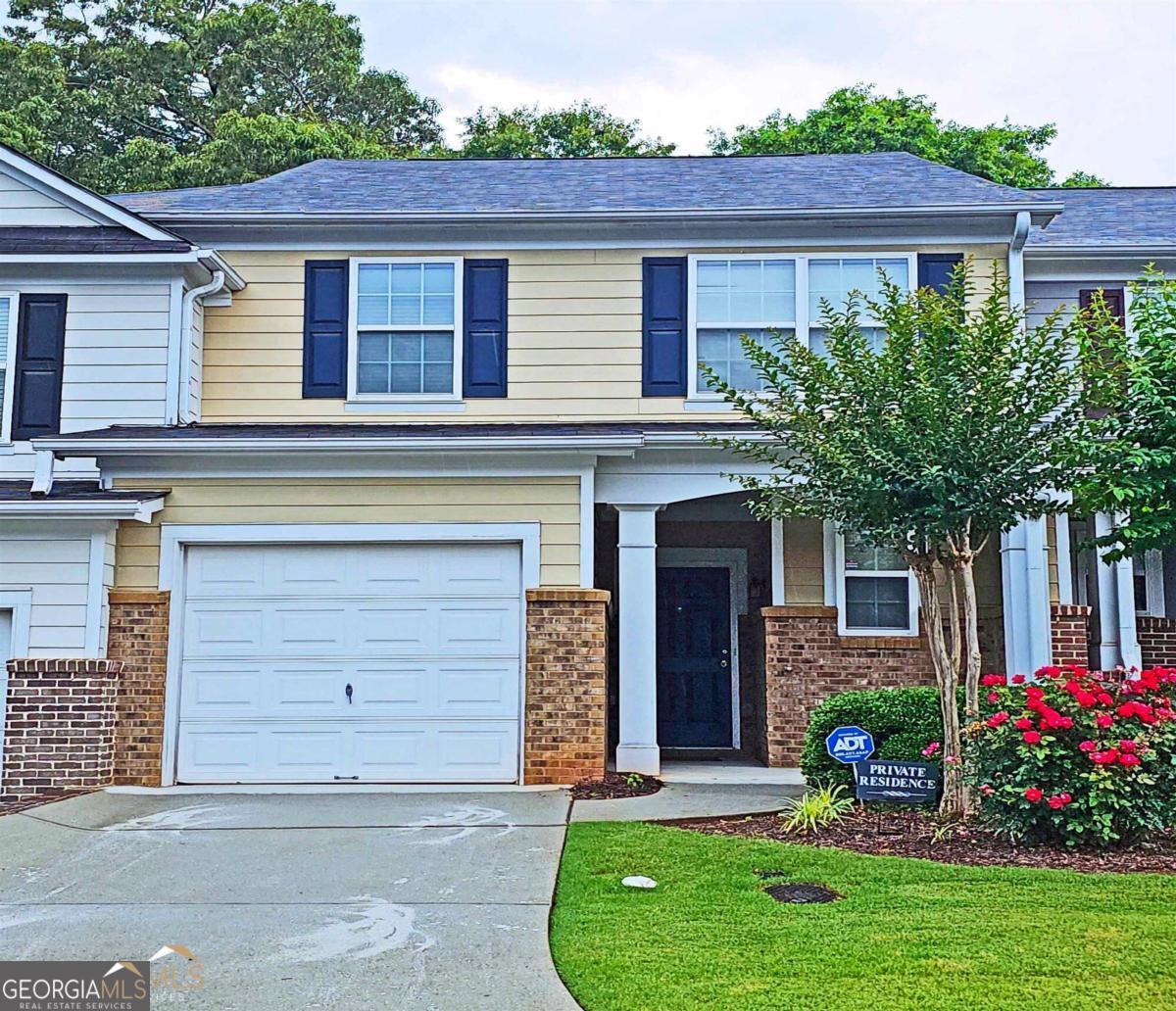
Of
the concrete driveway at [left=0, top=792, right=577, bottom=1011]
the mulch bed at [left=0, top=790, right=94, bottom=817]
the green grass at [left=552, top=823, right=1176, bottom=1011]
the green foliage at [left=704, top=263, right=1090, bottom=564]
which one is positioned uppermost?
the green foliage at [left=704, top=263, right=1090, bottom=564]

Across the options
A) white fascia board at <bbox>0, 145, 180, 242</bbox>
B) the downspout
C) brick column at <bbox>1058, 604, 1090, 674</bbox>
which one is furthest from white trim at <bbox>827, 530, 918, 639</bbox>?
white fascia board at <bbox>0, 145, 180, 242</bbox>

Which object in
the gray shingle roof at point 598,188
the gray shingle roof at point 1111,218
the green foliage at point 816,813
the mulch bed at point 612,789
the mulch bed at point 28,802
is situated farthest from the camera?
the gray shingle roof at point 1111,218

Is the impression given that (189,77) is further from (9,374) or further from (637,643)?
(637,643)

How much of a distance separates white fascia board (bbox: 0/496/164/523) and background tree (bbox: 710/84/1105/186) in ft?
68.9

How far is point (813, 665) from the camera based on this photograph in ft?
39.4

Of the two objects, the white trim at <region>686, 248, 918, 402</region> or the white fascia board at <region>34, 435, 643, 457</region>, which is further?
the white trim at <region>686, 248, 918, 402</region>

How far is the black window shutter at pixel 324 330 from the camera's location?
40.2 ft

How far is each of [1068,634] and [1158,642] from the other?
256 cm

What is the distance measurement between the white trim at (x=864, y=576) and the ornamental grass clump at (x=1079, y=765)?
3.93m

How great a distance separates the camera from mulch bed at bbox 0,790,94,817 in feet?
30.9

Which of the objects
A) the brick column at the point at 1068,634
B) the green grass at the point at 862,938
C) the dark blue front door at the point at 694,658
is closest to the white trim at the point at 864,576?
the brick column at the point at 1068,634

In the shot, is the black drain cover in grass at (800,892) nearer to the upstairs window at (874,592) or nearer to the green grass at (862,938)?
the green grass at (862,938)

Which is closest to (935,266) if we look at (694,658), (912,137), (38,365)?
(694,658)

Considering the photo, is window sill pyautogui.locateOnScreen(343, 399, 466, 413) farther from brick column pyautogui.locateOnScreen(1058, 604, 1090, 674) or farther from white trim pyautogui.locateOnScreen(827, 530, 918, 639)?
brick column pyautogui.locateOnScreen(1058, 604, 1090, 674)
